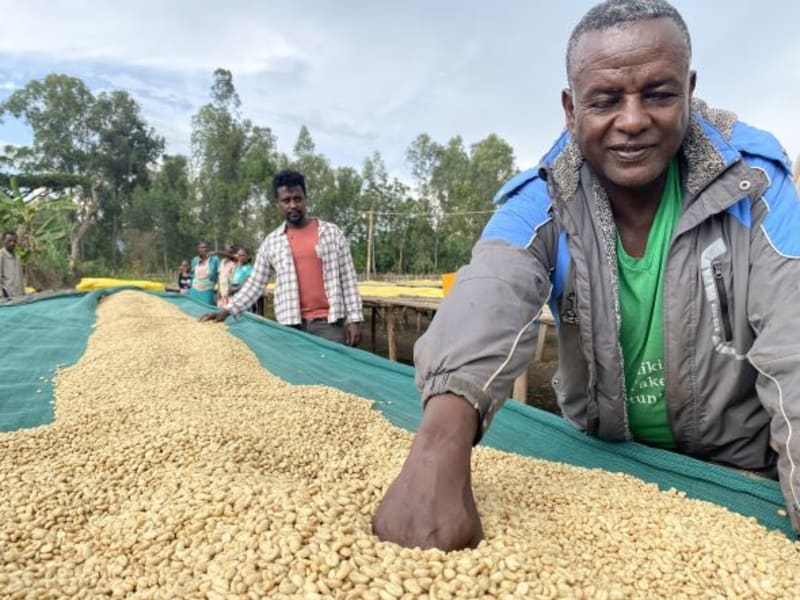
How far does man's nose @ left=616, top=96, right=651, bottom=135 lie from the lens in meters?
1.12

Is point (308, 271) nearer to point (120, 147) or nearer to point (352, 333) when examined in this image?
point (352, 333)

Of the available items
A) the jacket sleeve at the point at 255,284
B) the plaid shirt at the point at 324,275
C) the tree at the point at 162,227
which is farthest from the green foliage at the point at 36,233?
the tree at the point at 162,227

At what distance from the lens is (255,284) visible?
13.9 feet

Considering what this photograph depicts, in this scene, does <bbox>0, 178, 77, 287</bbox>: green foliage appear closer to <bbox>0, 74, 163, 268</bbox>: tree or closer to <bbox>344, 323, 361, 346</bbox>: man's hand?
<bbox>344, 323, 361, 346</bbox>: man's hand

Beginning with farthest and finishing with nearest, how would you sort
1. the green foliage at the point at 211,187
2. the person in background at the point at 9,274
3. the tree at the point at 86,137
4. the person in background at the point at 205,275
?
the tree at the point at 86,137 < the green foliage at the point at 211,187 < the person in background at the point at 205,275 < the person in background at the point at 9,274

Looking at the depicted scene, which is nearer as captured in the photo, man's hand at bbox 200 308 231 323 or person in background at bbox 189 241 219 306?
man's hand at bbox 200 308 231 323

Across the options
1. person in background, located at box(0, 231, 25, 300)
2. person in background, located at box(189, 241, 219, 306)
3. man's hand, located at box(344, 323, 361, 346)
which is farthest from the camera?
person in background, located at box(189, 241, 219, 306)

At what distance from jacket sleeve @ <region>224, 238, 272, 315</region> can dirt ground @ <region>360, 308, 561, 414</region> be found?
3415 mm

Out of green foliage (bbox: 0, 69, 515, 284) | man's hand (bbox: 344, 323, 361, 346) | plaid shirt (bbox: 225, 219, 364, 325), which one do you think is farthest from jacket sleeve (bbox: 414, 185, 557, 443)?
green foliage (bbox: 0, 69, 515, 284)

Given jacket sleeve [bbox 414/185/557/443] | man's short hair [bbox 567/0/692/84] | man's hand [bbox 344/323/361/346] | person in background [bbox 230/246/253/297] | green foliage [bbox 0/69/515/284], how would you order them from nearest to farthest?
jacket sleeve [bbox 414/185/557/443]
man's short hair [bbox 567/0/692/84]
man's hand [bbox 344/323/361/346]
person in background [bbox 230/246/253/297]
green foliage [bbox 0/69/515/284]

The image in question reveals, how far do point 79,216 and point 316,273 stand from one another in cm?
3196

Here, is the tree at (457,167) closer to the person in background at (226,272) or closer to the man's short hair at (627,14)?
the person in background at (226,272)

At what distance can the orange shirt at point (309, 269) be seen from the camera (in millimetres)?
3908

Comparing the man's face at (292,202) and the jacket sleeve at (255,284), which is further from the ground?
the man's face at (292,202)
